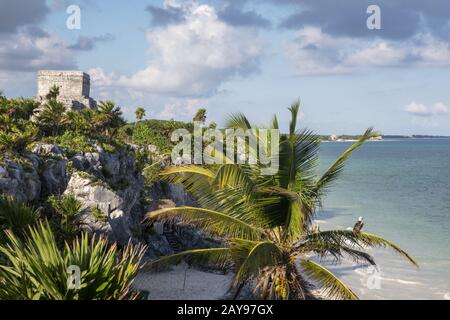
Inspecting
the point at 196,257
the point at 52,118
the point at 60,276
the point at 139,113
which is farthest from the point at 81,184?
the point at 139,113

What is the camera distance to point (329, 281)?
8125mm

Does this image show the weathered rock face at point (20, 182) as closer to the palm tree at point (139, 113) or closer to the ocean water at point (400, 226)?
the ocean water at point (400, 226)

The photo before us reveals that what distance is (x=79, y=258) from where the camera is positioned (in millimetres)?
7340

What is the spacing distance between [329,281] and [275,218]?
1.46m

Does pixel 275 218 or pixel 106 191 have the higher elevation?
pixel 275 218

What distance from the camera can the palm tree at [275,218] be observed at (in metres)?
8.20

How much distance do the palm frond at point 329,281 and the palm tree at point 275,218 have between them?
0.02 m

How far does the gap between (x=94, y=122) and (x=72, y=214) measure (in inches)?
726

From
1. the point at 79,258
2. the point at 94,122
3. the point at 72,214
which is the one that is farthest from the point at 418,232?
the point at 79,258

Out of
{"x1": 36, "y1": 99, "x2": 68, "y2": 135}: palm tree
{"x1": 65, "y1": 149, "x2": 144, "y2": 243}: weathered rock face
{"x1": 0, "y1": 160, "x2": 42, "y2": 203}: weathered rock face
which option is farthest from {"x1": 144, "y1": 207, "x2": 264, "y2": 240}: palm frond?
{"x1": 36, "y1": 99, "x2": 68, "y2": 135}: palm tree

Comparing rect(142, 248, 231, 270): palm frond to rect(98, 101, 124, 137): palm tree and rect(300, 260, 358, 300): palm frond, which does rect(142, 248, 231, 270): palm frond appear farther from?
rect(98, 101, 124, 137): palm tree

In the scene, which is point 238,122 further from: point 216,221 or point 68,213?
point 68,213

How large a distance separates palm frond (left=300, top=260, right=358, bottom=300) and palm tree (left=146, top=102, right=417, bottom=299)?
0.05 feet

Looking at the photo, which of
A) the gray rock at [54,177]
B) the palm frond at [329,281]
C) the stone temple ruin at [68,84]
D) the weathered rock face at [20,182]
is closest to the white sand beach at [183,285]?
the gray rock at [54,177]
